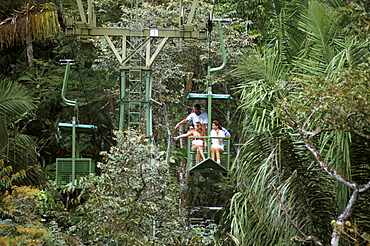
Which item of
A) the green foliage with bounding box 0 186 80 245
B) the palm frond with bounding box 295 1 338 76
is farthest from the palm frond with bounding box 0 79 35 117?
the palm frond with bounding box 295 1 338 76

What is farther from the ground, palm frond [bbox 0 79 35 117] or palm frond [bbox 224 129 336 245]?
palm frond [bbox 0 79 35 117]

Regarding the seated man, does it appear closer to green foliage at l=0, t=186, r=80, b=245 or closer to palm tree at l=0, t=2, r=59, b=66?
palm tree at l=0, t=2, r=59, b=66

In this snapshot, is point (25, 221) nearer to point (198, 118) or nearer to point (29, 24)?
point (29, 24)

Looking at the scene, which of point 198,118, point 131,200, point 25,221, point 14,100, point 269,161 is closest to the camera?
point 269,161

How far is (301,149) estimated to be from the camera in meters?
12.9

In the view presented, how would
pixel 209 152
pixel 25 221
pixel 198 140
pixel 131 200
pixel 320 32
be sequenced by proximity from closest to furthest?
pixel 320 32, pixel 25 221, pixel 209 152, pixel 131 200, pixel 198 140

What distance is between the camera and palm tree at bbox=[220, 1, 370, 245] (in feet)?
37.2

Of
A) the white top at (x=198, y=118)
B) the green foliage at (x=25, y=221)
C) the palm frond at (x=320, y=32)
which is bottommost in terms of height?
the green foliage at (x=25, y=221)

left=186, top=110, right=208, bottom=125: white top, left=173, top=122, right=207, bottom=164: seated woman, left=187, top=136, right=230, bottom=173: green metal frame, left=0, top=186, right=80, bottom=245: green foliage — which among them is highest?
left=186, top=110, right=208, bottom=125: white top

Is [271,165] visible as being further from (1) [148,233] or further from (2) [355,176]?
(1) [148,233]

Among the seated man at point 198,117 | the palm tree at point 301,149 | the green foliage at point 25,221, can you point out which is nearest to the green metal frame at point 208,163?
the seated man at point 198,117

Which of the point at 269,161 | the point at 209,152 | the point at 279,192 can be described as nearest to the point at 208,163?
the point at 209,152

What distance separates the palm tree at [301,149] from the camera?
1134cm

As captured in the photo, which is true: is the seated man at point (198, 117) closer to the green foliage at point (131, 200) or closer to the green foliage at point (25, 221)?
the green foliage at point (131, 200)
